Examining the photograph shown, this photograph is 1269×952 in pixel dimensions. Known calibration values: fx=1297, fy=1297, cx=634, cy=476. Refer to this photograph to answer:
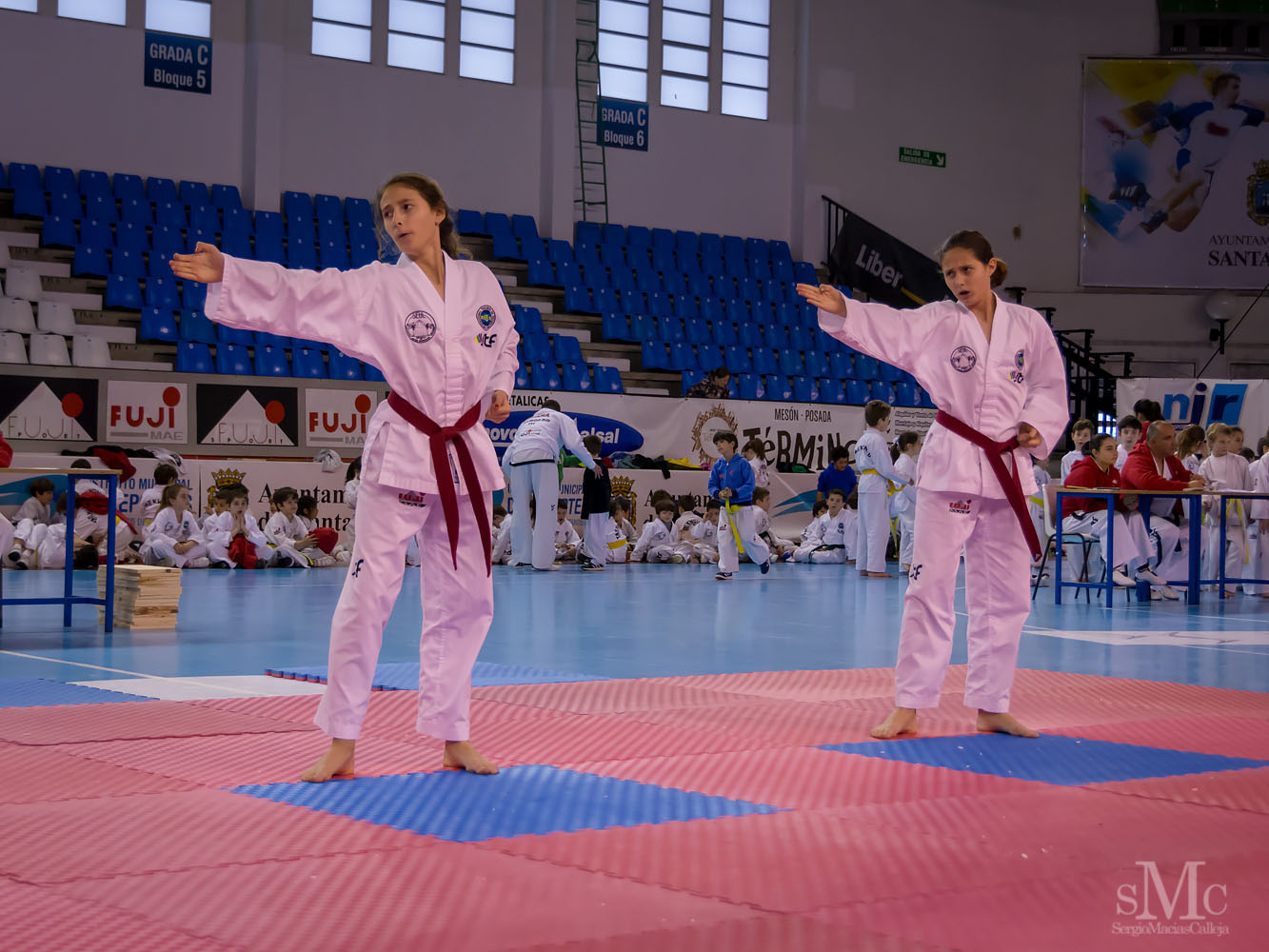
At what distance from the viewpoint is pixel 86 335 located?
14.7m

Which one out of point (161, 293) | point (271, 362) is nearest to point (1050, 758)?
point (271, 362)

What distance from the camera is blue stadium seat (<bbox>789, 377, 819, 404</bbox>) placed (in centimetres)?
1884

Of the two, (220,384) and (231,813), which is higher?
(220,384)

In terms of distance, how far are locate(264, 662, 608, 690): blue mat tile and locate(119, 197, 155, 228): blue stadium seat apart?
12314 millimetres

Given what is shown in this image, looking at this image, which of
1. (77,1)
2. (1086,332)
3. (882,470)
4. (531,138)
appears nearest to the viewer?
(882,470)

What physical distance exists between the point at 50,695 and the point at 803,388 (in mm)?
14982

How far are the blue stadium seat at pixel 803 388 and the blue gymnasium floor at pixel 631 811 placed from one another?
12605 millimetres

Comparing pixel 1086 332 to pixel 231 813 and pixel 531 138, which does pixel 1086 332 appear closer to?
pixel 531 138

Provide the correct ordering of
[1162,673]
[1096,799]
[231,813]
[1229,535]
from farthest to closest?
[1229,535] < [1162,673] < [1096,799] < [231,813]

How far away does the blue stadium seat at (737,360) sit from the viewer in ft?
62.3

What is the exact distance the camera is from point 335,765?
3.42m

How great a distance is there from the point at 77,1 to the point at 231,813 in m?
16.6

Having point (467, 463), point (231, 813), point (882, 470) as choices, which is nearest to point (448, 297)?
point (467, 463)

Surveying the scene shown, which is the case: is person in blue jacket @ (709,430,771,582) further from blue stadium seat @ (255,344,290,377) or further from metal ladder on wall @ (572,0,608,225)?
metal ladder on wall @ (572,0,608,225)
